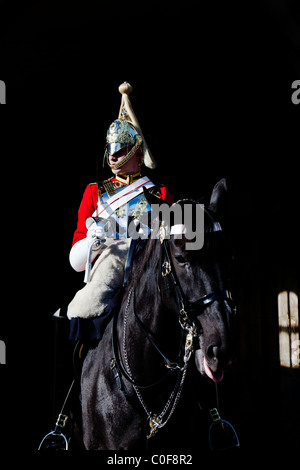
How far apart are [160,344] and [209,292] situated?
0.44m

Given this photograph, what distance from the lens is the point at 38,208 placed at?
17.5 feet

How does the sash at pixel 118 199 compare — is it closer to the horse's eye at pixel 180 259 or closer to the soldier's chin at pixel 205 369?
the horse's eye at pixel 180 259

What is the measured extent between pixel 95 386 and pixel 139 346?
0.44 m

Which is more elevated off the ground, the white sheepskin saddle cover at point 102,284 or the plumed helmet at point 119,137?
the plumed helmet at point 119,137

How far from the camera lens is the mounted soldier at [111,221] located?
8.78 feet

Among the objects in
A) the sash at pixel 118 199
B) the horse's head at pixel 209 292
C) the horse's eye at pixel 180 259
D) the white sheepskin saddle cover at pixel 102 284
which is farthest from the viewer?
the sash at pixel 118 199

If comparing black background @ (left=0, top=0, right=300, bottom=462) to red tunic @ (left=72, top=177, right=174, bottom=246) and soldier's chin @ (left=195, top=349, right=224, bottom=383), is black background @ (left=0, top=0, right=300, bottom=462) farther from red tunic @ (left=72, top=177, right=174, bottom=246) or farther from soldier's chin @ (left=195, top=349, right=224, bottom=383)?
soldier's chin @ (left=195, top=349, right=224, bottom=383)

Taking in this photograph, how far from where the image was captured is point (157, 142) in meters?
4.77

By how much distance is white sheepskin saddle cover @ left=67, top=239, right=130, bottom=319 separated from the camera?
265 cm

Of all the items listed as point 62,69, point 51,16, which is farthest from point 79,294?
point 62,69

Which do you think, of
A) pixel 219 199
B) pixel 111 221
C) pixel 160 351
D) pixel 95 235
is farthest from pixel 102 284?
pixel 219 199

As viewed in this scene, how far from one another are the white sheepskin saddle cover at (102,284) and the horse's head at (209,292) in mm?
629

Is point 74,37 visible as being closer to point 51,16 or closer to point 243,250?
point 51,16

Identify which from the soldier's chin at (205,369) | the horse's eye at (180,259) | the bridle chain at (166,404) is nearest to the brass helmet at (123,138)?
the horse's eye at (180,259)
